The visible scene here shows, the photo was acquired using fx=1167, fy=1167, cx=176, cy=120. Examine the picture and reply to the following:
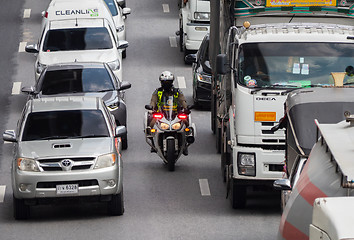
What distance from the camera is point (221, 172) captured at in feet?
76.0

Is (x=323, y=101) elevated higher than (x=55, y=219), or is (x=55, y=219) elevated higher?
(x=323, y=101)

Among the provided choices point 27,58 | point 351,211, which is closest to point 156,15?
point 27,58

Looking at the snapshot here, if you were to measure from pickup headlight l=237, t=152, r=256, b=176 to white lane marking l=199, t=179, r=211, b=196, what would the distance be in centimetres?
229

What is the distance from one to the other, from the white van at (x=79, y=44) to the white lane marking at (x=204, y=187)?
6.30 meters

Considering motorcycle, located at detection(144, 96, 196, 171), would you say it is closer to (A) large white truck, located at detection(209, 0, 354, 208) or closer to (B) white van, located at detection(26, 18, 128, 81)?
(A) large white truck, located at detection(209, 0, 354, 208)

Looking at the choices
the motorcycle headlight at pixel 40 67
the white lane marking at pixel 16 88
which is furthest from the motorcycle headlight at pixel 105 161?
the white lane marking at pixel 16 88

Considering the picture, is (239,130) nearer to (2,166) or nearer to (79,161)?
(79,161)

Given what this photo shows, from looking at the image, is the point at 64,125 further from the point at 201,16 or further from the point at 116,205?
the point at 201,16

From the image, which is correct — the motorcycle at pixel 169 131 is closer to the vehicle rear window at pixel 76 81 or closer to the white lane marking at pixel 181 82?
the vehicle rear window at pixel 76 81

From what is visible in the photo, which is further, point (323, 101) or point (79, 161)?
point (79, 161)

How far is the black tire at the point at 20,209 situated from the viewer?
1946 centimetres

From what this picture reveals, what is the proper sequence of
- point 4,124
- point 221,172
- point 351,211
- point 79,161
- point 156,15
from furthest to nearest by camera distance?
point 156,15 → point 4,124 → point 221,172 → point 79,161 → point 351,211

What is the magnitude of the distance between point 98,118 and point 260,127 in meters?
2.91

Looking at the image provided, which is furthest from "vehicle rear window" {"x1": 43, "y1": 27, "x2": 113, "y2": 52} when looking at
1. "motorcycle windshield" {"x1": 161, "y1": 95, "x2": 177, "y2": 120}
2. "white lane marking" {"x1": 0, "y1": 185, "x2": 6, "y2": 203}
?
"white lane marking" {"x1": 0, "y1": 185, "x2": 6, "y2": 203}
